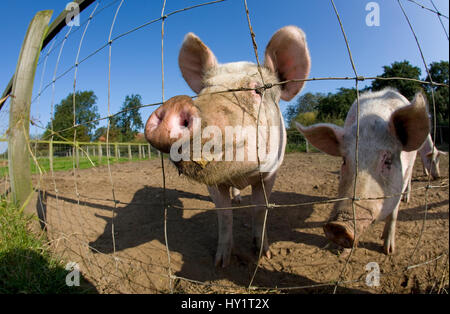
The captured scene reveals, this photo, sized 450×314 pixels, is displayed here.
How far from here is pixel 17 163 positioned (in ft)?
9.21

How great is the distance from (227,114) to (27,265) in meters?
2.01

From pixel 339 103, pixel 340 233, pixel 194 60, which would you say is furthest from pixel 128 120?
pixel 339 103

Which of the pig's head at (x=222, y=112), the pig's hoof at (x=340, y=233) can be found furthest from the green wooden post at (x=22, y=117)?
the pig's hoof at (x=340, y=233)

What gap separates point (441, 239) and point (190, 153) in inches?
123

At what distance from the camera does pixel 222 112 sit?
147cm

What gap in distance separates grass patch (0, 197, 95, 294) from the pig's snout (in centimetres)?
134

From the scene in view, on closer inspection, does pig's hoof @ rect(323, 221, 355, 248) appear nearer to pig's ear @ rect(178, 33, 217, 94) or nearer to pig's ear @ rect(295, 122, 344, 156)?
pig's ear @ rect(295, 122, 344, 156)

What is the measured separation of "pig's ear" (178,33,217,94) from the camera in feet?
8.14

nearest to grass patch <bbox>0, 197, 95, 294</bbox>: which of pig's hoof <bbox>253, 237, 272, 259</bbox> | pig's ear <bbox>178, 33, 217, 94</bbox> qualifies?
pig's hoof <bbox>253, 237, 272, 259</bbox>

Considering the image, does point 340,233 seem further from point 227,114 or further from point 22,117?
point 22,117

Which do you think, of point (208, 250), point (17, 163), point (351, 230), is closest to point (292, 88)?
point (351, 230)

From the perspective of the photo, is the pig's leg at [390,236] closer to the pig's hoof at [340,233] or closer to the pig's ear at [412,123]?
the pig's ear at [412,123]

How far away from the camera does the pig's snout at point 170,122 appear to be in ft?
4.22
